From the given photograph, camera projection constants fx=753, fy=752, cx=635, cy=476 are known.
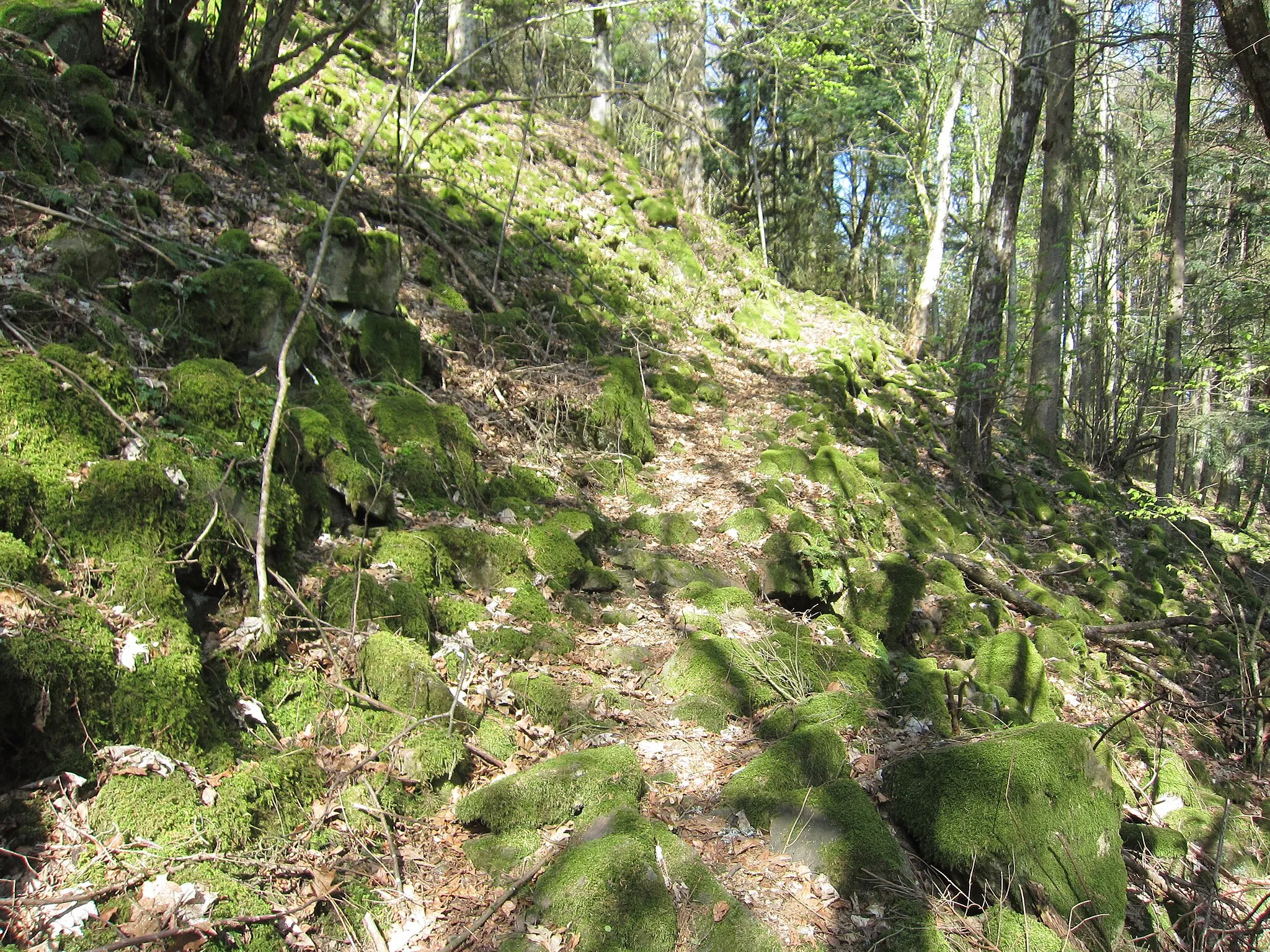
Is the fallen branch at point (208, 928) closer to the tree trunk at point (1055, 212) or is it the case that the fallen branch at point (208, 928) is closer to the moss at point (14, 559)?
the moss at point (14, 559)

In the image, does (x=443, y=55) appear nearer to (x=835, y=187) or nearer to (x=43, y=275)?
(x=43, y=275)

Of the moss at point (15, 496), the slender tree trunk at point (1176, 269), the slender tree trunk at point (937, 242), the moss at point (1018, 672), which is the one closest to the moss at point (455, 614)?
the moss at point (15, 496)

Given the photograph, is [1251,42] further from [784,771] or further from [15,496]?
[15,496]

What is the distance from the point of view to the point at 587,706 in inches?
178

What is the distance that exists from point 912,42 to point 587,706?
22.4 m

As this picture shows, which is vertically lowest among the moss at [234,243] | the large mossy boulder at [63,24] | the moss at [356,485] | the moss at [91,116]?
the moss at [356,485]

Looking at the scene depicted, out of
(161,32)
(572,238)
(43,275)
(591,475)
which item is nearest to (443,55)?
(572,238)

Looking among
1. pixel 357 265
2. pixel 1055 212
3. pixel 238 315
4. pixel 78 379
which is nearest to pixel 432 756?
pixel 78 379

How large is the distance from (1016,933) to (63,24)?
1008 cm

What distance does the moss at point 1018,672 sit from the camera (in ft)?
21.2

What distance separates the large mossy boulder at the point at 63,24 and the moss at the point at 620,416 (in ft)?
19.3

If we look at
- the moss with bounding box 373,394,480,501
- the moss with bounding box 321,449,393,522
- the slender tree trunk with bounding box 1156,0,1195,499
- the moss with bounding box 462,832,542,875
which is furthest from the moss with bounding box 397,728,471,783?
the slender tree trunk with bounding box 1156,0,1195,499

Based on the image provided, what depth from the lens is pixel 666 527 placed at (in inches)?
289

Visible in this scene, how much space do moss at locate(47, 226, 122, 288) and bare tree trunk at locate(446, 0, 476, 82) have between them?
1134 centimetres
